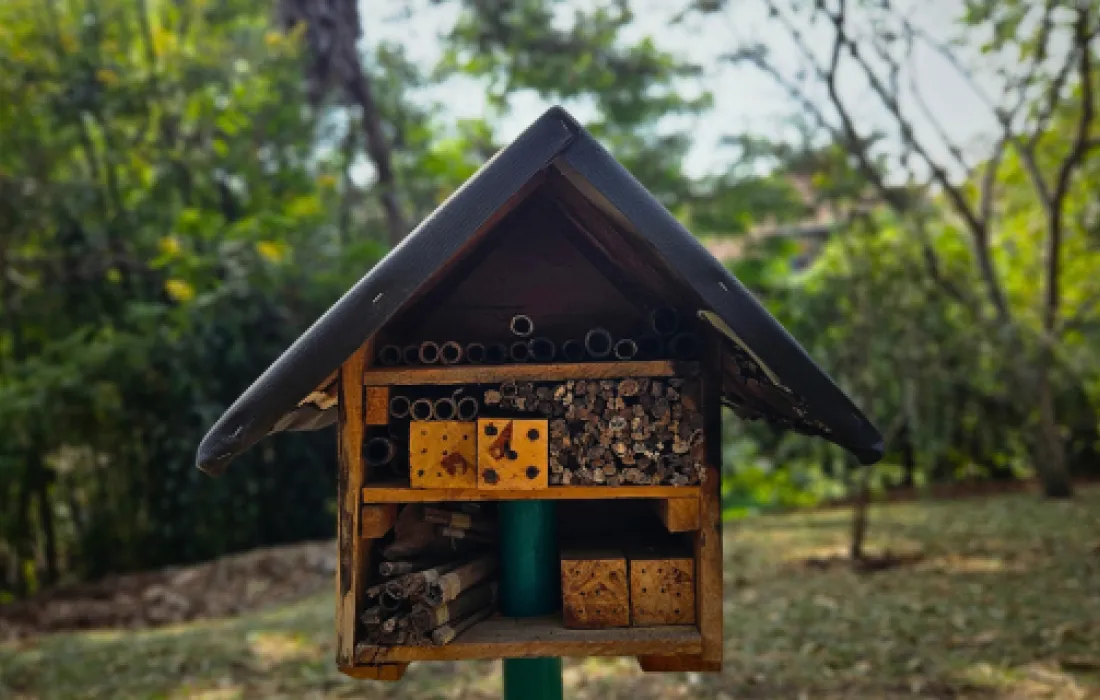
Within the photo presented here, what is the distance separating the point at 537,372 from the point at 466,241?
40cm

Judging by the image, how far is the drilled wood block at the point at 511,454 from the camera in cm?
240

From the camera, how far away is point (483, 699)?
523 centimetres

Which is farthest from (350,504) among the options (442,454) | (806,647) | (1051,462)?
(1051,462)

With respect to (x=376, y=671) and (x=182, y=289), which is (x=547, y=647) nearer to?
(x=376, y=671)

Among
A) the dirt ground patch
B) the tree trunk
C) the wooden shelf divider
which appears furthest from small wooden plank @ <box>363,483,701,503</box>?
the tree trunk

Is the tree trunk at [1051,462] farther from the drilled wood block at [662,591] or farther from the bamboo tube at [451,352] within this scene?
the bamboo tube at [451,352]

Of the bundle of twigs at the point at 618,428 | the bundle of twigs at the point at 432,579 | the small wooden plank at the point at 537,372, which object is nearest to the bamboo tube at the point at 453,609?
the bundle of twigs at the point at 432,579

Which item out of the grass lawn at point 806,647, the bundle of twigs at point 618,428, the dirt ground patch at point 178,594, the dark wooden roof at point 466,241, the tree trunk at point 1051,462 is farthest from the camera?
the tree trunk at point 1051,462

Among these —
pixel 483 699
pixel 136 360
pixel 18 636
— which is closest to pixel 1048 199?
pixel 483 699

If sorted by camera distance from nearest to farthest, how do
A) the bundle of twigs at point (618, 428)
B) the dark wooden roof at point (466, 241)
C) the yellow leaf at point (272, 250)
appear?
the dark wooden roof at point (466, 241) → the bundle of twigs at point (618, 428) → the yellow leaf at point (272, 250)

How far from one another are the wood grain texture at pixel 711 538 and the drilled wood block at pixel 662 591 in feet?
0.22

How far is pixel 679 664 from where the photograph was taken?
8.22ft

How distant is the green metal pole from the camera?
2684 mm

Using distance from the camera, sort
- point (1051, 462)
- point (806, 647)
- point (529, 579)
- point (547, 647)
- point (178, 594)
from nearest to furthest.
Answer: point (547, 647), point (529, 579), point (806, 647), point (178, 594), point (1051, 462)
